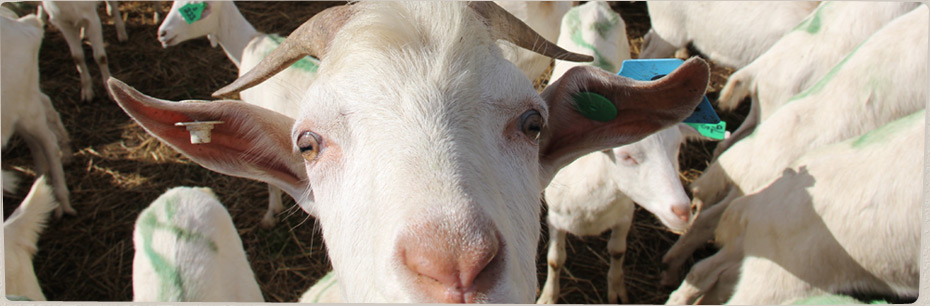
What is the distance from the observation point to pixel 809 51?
5.29 m

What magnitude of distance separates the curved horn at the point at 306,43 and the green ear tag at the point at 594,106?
34.1 inches

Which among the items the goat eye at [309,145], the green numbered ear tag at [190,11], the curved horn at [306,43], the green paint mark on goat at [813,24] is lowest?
the green paint mark on goat at [813,24]

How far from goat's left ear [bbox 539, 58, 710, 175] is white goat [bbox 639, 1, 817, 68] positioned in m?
4.96

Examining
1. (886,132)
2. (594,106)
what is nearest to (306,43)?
(594,106)

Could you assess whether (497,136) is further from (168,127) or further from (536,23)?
(536,23)

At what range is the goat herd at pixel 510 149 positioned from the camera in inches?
63.4

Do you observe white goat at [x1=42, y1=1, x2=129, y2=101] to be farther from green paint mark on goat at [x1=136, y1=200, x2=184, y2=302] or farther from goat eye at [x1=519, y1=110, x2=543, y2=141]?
goat eye at [x1=519, y1=110, x2=543, y2=141]

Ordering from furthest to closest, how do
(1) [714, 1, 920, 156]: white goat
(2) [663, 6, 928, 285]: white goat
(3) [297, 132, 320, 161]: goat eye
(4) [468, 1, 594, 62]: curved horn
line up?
(1) [714, 1, 920, 156]: white goat
(2) [663, 6, 928, 285]: white goat
(4) [468, 1, 594, 62]: curved horn
(3) [297, 132, 320, 161]: goat eye

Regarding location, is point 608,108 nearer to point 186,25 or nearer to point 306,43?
point 306,43

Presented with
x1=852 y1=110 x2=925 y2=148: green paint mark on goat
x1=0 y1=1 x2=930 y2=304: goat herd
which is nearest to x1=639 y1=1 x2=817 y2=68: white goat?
x1=0 y1=1 x2=930 y2=304: goat herd

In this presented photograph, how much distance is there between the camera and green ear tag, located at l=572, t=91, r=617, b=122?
83.5 inches

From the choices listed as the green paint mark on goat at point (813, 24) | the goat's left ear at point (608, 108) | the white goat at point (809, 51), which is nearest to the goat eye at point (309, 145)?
the goat's left ear at point (608, 108)

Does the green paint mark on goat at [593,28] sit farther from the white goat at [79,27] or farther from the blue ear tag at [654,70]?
the white goat at [79,27]

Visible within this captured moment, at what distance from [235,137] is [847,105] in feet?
14.1
